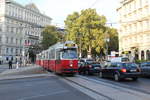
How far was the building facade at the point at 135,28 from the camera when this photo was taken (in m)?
50.4

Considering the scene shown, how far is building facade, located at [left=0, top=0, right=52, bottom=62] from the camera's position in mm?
84719

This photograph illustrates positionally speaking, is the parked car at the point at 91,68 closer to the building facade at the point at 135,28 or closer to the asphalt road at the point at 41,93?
the asphalt road at the point at 41,93

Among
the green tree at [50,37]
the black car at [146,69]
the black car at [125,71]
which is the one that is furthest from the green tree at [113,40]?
the black car at [125,71]

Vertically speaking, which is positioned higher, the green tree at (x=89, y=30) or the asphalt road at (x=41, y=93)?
the green tree at (x=89, y=30)

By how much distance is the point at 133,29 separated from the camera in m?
55.6

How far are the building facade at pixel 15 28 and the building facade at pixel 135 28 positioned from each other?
104ft

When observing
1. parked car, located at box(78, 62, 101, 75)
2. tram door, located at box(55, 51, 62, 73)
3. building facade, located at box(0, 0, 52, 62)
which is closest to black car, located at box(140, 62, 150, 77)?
parked car, located at box(78, 62, 101, 75)

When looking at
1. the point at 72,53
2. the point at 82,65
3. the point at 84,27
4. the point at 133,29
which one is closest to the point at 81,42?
the point at 84,27

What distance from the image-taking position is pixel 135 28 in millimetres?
54781

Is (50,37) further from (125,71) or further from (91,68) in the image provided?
(125,71)

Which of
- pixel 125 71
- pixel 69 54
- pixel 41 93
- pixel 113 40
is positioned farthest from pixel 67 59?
pixel 113 40

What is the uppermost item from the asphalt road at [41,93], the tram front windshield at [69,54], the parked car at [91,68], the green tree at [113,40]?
the green tree at [113,40]

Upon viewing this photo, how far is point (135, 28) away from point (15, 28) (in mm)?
56487

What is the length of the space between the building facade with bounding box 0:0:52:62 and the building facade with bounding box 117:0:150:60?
3178 cm
